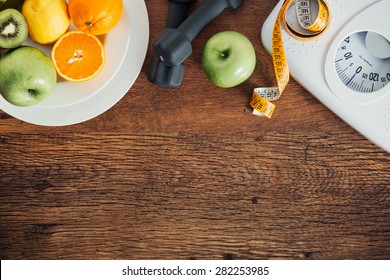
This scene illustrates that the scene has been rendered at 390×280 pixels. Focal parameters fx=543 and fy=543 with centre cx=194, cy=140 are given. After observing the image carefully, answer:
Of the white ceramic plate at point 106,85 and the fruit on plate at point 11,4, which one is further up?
the fruit on plate at point 11,4

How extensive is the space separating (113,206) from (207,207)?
217 mm

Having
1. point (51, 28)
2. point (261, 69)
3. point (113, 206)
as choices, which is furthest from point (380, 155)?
point (51, 28)

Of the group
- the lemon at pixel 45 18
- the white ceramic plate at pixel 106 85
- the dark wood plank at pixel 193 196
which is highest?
the lemon at pixel 45 18

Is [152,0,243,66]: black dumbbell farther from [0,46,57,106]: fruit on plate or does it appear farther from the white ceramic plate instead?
[0,46,57,106]: fruit on plate

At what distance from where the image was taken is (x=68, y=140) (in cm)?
123

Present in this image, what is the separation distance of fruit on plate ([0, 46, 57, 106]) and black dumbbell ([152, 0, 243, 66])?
233 mm

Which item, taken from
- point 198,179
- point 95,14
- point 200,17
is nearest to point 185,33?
point 200,17

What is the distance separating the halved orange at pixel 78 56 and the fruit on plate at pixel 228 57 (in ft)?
0.73

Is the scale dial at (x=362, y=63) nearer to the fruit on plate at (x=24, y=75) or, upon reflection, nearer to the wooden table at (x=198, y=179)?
the wooden table at (x=198, y=179)

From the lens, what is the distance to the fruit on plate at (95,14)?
1063 millimetres

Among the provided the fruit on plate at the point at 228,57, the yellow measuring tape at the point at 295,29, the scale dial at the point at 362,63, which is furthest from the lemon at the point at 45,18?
the scale dial at the point at 362,63

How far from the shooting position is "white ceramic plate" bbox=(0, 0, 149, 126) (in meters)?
1.16

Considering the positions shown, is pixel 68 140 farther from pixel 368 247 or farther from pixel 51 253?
pixel 368 247

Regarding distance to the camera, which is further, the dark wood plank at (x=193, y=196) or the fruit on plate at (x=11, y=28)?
the dark wood plank at (x=193, y=196)
